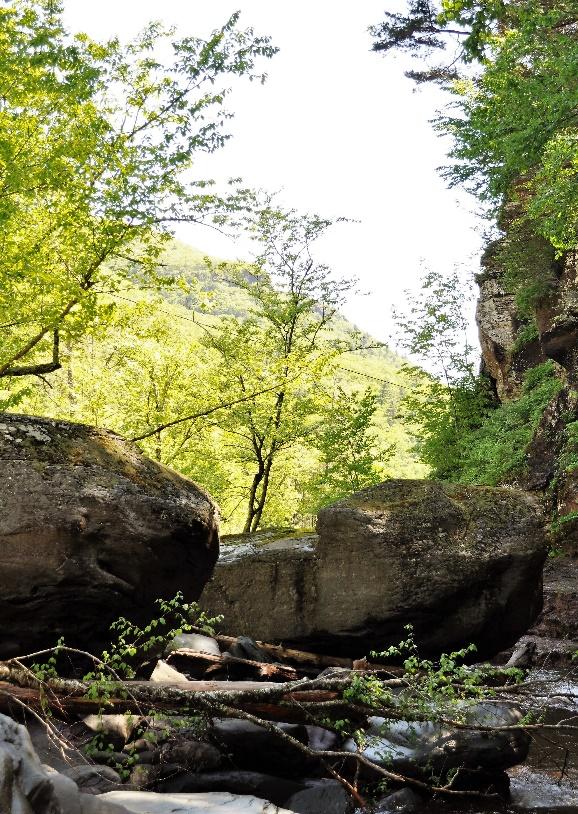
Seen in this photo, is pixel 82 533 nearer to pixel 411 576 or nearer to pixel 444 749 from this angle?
pixel 444 749

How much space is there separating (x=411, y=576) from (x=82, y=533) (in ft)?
14.7

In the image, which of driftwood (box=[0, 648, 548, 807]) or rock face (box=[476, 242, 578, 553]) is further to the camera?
rock face (box=[476, 242, 578, 553])

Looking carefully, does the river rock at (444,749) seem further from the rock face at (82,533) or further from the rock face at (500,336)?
the rock face at (500,336)

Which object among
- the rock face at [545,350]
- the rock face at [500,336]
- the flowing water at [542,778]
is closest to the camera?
the flowing water at [542,778]

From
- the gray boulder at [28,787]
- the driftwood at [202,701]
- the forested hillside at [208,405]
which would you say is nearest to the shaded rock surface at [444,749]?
the driftwood at [202,701]

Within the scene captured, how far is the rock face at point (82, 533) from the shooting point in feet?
21.2

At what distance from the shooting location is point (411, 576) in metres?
9.18

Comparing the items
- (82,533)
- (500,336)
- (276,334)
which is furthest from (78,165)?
(500,336)

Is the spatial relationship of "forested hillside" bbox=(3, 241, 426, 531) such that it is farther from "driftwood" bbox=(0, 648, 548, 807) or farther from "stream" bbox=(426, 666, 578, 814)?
"driftwood" bbox=(0, 648, 548, 807)

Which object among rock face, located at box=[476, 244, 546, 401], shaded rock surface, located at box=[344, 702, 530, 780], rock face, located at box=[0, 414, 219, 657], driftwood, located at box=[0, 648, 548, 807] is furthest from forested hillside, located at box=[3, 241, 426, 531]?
driftwood, located at box=[0, 648, 548, 807]

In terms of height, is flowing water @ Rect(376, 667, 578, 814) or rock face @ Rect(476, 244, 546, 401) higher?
rock face @ Rect(476, 244, 546, 401)

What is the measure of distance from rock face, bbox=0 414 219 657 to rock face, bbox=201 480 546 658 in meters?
2.62

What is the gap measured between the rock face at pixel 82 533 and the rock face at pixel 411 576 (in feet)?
8.59

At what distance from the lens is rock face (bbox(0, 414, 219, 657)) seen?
6.47 metres
